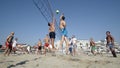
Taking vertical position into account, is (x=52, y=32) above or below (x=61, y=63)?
above

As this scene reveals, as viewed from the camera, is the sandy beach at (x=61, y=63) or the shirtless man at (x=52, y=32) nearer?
the sandy beach at (x=61, y=63)

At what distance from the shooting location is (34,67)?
5.41m

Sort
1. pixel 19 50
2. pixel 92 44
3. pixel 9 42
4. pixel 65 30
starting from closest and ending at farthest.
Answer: pixel 65 30 < pixel 9 42 < pixel 92 44 < pixel 19 50

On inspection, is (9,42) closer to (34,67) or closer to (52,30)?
(52,30)

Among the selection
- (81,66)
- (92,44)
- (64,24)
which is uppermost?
(64,24)

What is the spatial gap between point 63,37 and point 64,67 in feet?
12.6

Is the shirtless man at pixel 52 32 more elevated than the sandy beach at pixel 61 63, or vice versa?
the shirtless man at pixel 52 32

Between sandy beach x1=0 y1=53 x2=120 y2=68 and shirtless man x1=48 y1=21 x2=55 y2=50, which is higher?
shirtless man x1=48 y1=21 x2=55 y2=50

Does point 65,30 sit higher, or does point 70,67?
point 65,30

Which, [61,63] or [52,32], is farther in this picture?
[52,32]

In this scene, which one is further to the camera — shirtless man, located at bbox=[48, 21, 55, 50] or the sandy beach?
shirtless man, located at bbox=[48, 21, 55, 50]

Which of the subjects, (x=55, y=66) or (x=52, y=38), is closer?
(x=55, y=66)

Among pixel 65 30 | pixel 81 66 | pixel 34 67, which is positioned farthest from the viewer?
pixel 65 30

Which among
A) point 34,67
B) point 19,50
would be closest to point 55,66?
point 34,67
